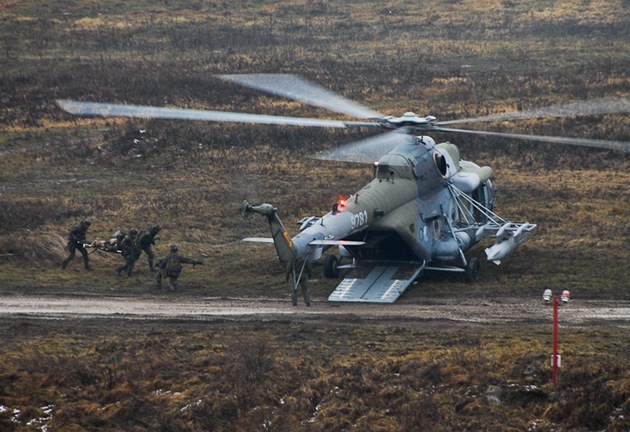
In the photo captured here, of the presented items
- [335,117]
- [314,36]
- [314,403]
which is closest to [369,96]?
[335,117]

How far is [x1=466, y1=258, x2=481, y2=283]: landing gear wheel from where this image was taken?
25.5 m

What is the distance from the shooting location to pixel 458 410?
1775 centimetres

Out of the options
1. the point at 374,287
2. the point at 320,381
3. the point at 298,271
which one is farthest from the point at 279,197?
the point at 320,381

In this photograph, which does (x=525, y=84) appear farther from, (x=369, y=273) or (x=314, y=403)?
(x=314, y=403)

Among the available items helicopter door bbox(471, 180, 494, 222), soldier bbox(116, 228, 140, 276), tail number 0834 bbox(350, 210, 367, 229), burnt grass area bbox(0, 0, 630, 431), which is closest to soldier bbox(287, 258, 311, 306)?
burnt grass area bbox(0, 0, 630, 431)

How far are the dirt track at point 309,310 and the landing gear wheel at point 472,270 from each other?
135cm

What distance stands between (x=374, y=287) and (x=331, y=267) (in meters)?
1.44

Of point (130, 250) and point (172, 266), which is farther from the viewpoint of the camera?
point (130, 250)

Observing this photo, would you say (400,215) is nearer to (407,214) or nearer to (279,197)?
(407,214)

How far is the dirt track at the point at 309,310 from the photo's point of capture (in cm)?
2269

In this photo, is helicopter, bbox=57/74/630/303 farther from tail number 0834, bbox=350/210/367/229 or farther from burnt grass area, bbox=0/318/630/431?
burnt grass area, bbox=0/318/630/431

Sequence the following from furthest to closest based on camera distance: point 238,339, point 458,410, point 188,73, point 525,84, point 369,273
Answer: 1. point 188,73
2. point 525,84
3. point 369,273
4. point 238,339
5. point 458,410

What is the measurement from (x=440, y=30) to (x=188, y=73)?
1998 centimetres

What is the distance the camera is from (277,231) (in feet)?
70.2
